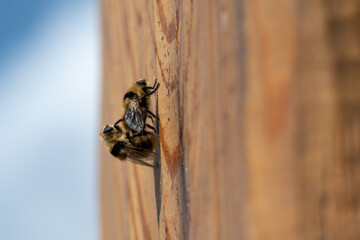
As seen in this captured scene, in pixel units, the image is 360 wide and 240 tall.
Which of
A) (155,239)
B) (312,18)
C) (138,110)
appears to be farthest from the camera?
(138,110)

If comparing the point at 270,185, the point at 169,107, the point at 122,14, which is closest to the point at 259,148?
the point at 270,185

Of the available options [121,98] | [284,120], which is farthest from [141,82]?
[284,120]

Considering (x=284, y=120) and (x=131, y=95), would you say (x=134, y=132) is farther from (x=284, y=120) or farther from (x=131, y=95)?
(x=284, y=120)

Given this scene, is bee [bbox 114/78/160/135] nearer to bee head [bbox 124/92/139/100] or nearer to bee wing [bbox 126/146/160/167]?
bee head [bbox 124/92/139/100]

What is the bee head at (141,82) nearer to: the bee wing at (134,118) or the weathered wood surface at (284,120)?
the bee wing at (134,118)

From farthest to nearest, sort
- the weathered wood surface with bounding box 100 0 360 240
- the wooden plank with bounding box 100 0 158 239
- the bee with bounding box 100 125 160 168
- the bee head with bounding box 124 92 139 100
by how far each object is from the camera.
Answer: the bee head with bounding box 124 92 139 100
the bee with bounding box 100 125 160 168
the wooden plank with bounding box 100 0 158 239
the weathered wood surface with bounding box 100 0 360 240

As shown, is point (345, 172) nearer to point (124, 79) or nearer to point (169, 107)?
point (169, 107)

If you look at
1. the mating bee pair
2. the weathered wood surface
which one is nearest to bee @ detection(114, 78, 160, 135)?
the mating bee pair
